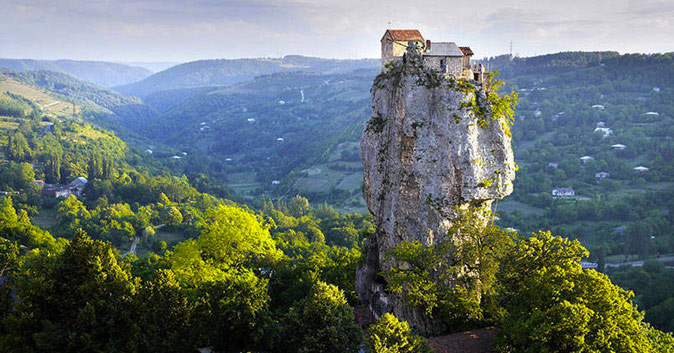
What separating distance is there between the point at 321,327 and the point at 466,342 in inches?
356

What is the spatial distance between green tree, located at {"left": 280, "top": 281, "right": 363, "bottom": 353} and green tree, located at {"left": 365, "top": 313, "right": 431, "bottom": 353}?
377cm

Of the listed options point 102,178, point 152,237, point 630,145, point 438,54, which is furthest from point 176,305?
point 630,145

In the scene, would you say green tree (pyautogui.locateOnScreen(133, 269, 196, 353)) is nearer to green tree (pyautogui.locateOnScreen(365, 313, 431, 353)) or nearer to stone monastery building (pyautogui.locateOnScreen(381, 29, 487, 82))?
green tree (pyautogui.locateOnScreen(365, 313, 431, 353))

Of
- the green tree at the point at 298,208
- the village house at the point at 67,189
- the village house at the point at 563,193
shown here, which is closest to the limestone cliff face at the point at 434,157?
the green tree at the point at 298,208

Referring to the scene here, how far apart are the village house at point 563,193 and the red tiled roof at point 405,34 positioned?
110 metres

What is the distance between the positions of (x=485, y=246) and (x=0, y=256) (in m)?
44.0

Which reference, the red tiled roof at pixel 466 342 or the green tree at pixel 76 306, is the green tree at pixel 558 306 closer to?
the red tiled roof at pixel 466 342

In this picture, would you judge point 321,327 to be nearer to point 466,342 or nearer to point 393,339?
point 393,339

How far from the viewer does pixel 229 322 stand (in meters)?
33.4

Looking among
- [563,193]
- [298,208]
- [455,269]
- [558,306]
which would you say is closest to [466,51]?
[455,269]

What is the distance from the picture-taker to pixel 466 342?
103 feet

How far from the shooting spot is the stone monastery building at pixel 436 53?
35.8 metres

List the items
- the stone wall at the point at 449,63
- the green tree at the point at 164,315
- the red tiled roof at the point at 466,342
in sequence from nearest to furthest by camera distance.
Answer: the red tiled roof at the point at 466,342
the green tree at the point at 164,315
the stone wall at the point at 449,63

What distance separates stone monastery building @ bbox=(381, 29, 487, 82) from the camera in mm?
35844
